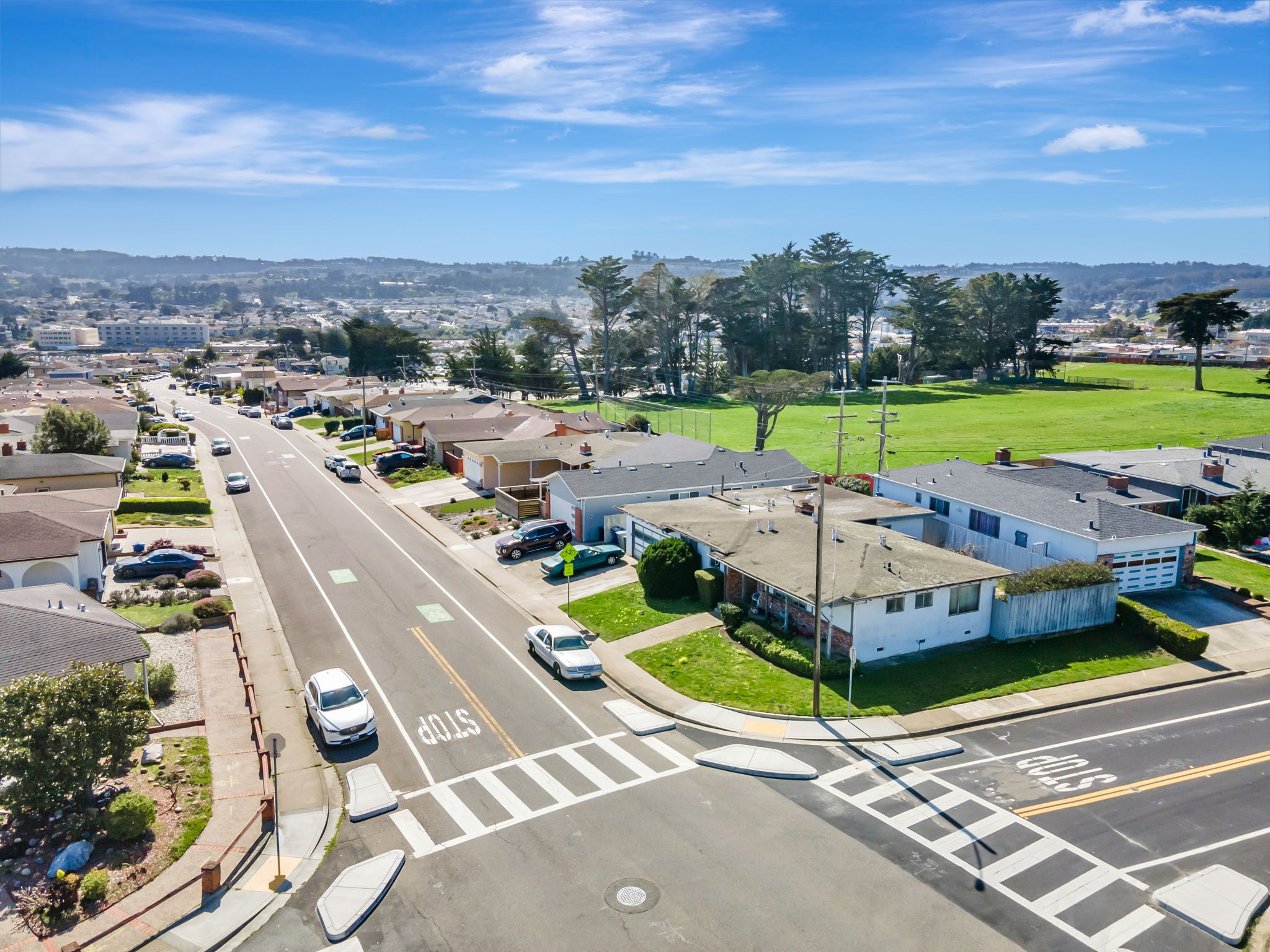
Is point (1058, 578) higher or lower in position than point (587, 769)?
higher

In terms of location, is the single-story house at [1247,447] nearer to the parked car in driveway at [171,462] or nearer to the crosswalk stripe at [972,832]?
the crosswalk stripe at [972,832]

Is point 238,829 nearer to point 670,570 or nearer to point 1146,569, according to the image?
point 670,570

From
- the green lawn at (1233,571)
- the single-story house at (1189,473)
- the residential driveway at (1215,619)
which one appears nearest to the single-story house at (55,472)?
the residential driveway at (1215,619)

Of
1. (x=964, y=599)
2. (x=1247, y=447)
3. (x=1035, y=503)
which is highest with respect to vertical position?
(x=1247, y=447)

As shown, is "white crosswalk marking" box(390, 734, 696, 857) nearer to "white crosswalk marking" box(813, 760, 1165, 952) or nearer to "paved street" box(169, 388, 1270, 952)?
"paved street" box(169, 388, 1270, 952)

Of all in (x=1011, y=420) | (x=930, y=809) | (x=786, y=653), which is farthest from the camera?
(x=1011, y=420)

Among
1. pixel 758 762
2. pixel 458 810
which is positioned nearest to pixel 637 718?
pixel 758 762

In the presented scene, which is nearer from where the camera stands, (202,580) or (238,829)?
(238,829)

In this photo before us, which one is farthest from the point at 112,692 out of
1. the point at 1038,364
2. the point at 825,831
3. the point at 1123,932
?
the point at 1038,364

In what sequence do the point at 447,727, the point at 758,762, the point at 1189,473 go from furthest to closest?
the point at 1189,473
the point at 447,727
the point at 758,762
